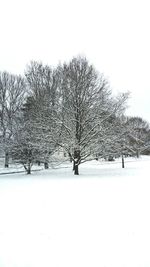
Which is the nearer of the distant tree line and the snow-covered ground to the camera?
the snow-covered ground

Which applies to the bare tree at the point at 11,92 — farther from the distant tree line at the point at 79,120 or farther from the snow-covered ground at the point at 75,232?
the snow-covered ground at the point at 75,232

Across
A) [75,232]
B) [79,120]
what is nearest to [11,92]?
[79,120]

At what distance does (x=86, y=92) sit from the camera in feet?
61.4

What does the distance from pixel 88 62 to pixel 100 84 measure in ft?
6.73

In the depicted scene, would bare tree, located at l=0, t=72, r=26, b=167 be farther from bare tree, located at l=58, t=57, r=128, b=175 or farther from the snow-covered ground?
the snow-covered ground

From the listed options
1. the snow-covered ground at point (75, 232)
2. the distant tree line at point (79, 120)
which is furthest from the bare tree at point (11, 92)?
the snow-covered ground at point (75, 232)

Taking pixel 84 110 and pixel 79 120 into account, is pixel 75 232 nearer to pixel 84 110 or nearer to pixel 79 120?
pixel 79 120

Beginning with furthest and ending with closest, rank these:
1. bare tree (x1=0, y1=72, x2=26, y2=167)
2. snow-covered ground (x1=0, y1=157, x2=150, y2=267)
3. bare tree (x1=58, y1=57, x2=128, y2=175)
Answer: bare tree (x1=0, y1=72, x2=26, y2=167), bare tree (x1=58, y1=57, x2=128, y2=175), snow-covered ground (x1=0, y1=157, x2=150, y2=267)

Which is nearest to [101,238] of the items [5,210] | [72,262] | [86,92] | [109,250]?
[109,250]

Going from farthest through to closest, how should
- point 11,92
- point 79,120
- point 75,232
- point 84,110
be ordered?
point 11,92, point 79,120, point 84,110, point 75,232

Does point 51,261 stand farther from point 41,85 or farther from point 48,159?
point 41,85

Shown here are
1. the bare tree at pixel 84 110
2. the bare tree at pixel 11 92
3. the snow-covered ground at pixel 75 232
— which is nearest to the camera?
the snow-covered ground at pixel 75 232

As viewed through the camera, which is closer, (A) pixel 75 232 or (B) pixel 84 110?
(A) pixel 75 232

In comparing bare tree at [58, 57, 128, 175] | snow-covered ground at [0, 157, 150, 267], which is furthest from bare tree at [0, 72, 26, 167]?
snow-covered ground at [0, 157, 150, 267]
